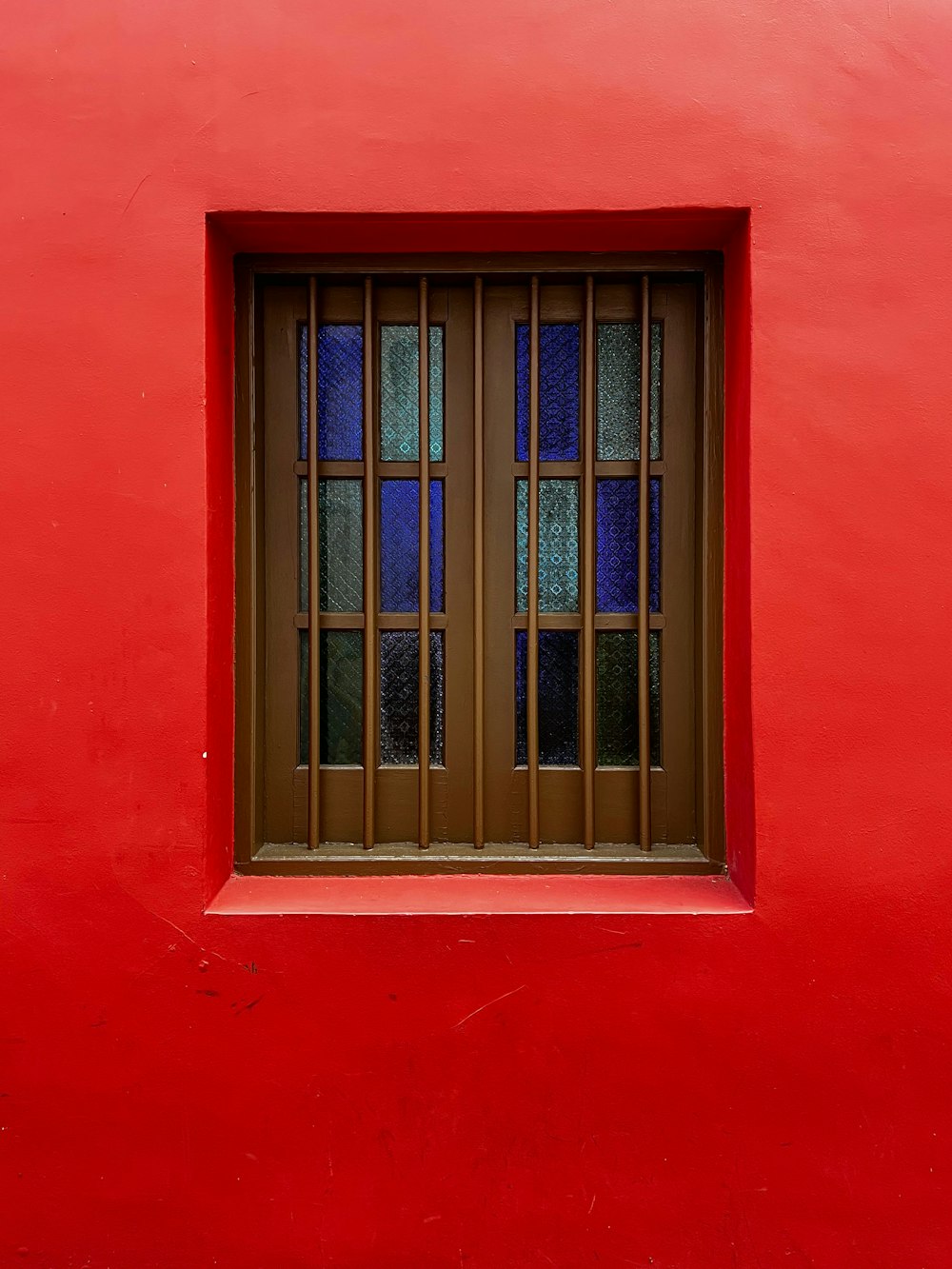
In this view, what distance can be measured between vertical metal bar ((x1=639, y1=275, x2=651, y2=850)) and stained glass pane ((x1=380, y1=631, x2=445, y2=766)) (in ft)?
2.06

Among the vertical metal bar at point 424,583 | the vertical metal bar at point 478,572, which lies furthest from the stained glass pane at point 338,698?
the vertical metal bar at point 478,572

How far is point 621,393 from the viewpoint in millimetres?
2578

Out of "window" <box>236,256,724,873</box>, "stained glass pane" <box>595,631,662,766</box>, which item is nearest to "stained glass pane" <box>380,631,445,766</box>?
"window" <box>236,256,724,873</box>

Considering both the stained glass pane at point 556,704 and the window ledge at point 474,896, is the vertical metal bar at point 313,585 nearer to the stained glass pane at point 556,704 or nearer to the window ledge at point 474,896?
the window ledge at point 474,896

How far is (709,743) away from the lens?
2488 mm

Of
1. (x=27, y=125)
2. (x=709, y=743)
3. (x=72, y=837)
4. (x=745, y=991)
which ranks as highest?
(x=27, y=125)

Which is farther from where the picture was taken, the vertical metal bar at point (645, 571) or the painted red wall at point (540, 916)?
the vertical metal bar at point (645, 571)

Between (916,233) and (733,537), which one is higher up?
(916,233)

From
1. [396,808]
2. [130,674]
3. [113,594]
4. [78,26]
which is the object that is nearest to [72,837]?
[130,674]

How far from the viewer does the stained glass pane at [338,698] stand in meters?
2.58

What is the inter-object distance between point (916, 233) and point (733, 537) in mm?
958

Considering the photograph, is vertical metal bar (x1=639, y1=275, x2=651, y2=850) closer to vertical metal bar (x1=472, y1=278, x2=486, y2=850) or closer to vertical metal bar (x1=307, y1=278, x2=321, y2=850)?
vertical metal bar (x1=472, y1=278, x2=486, y2=850)

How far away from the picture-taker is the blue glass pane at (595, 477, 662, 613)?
2.57 m

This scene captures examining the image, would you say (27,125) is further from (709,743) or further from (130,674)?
(709,743)
